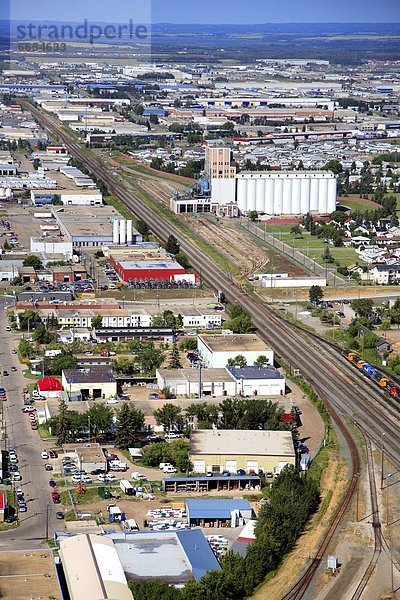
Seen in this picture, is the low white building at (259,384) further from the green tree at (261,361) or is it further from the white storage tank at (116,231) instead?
the white storage tank at (116,231)

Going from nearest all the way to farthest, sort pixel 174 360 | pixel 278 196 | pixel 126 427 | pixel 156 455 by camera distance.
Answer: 1. pixel 156 455
2. pixel 126 427
3. pixel 174 360
4. pixel 278 196

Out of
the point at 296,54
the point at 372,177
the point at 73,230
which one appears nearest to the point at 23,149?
the point at 372,177

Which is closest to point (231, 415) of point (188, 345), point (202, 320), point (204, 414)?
point (204, 414)

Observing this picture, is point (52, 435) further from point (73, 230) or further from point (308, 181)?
point (308, 181)

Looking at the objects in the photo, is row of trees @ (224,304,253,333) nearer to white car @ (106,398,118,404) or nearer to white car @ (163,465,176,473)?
white car @ (106,398,118,404)

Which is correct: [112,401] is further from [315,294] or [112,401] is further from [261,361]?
[315,294]

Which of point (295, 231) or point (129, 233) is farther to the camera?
point (295, 231)
